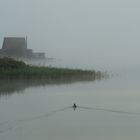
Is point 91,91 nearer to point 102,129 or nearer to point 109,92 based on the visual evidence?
point 109,92

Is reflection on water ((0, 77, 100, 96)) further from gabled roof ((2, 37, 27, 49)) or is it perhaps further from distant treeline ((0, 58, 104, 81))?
gabled roof ((2, 37, 27, 49))

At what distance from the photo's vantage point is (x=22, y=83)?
62.2 ft

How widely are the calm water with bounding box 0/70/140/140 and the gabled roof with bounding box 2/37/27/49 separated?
74.7 ft

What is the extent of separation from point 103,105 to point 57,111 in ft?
5.24

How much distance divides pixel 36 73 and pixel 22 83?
6.38 ft

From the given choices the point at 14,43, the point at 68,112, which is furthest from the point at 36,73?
the point at 14,43

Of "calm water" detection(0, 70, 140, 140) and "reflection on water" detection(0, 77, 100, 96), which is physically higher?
"reflection on water" detection(0, 77, 100, 96)

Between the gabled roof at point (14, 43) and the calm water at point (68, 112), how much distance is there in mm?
22763

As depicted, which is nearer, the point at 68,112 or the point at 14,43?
the point at 68,112

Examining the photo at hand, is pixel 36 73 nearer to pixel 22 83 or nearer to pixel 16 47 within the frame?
pixel 22 83

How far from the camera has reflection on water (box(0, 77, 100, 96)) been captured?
16788 millimetres

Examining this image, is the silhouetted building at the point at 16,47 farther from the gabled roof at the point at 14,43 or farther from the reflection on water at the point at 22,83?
the reflection on water at the point at 22,83

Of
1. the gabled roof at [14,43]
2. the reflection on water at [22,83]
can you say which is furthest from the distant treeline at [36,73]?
the gabled roof at [14,43]

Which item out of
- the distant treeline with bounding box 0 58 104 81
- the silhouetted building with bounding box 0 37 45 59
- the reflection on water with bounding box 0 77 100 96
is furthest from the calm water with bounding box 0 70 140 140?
the silhouetted building with bounding box 0 37 45 59
